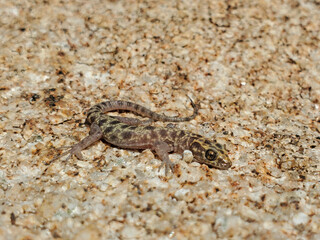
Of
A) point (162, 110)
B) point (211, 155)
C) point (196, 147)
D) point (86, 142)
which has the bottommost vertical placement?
point (86, 142)

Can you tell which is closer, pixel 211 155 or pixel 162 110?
pixel 211 155

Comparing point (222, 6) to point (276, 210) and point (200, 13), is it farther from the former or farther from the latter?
point (276, 210)

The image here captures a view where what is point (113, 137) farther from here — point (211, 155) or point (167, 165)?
point (211, 155)

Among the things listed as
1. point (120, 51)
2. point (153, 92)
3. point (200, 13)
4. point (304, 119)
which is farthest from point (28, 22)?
point (304, 119)

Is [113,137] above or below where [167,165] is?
below

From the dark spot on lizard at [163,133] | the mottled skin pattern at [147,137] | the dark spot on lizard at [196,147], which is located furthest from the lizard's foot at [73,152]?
the dark spot on lizard at [196,147]

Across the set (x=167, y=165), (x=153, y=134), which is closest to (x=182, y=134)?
(x=153, y=134)

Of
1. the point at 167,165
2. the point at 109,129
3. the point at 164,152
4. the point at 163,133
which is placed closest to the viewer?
the point at 167,165

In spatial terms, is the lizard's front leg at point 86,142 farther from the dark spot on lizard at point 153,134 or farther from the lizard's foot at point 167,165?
the lizard's foot at point 167,165

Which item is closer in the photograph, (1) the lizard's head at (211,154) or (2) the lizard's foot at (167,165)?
(2) the lizard's foot at (167,165)
